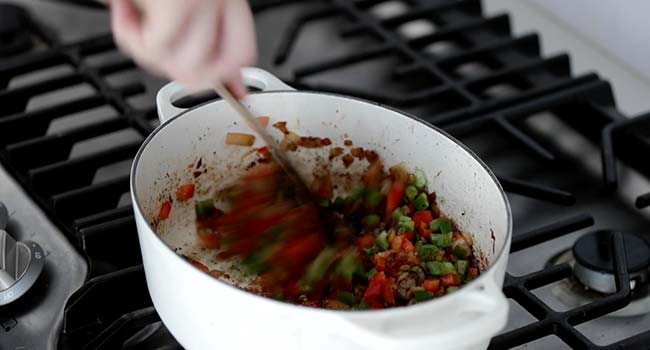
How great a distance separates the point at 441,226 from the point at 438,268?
5 centimetres

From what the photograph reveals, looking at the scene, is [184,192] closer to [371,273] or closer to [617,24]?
[371,273]

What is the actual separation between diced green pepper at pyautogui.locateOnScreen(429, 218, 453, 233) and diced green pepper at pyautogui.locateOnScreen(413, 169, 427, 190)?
28 millimetres

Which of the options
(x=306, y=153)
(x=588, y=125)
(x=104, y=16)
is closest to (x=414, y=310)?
(x=306, y=153)

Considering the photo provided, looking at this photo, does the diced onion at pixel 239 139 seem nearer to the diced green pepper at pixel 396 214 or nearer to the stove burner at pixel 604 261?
the diced green pepper at pixel 396 214

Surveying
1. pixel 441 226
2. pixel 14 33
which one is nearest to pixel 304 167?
pixel 441 226

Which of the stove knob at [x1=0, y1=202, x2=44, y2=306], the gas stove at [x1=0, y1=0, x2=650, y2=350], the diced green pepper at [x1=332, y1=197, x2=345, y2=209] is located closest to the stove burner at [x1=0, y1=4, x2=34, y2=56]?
the gas stove at [x1=0, y1=0, x2=650, y2=350]

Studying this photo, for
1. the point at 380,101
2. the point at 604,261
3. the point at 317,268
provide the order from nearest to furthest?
the point at 317,268, the point at 604,261, the point at 380,101

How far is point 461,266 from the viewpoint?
704mm

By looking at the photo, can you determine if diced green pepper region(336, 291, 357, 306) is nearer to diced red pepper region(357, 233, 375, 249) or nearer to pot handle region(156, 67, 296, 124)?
diced red pepper region(357, 233, 375, 249)

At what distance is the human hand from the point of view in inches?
21.0

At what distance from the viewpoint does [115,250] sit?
0.75 meters

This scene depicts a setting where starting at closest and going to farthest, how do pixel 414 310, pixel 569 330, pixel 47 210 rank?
1. pixel 414 310
2. pixel 569 330
3. pixel 47 210

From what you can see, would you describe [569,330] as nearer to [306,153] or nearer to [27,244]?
[306,153]

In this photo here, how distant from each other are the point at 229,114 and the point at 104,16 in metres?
0.38
